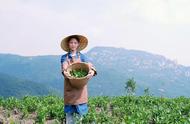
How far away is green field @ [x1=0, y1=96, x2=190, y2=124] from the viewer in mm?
10430

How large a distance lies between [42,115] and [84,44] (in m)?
4.12

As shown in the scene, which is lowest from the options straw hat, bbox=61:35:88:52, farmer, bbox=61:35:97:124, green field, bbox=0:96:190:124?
green field, bbox=0:96:190:124

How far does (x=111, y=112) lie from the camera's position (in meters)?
14.1

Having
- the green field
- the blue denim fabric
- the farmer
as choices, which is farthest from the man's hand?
the green field

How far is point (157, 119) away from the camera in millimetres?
10406

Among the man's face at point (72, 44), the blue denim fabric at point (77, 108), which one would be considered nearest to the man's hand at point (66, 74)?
the man's face at point (72, 44)

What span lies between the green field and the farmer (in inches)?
34.4

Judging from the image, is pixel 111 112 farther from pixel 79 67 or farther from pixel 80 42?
pixel 79 67

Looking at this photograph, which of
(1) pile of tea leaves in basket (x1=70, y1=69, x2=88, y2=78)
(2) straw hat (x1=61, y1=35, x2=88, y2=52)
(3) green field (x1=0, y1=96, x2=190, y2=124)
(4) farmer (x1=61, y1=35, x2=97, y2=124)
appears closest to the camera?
(1) pile of tea leaves in basket (x1=70, y1=69, x2=88, y2=78)

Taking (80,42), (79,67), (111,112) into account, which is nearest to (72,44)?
(80,42)

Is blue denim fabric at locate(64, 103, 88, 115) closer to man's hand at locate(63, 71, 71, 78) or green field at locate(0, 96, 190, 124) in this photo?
man's hand at locate(63, 71, 71, 78)

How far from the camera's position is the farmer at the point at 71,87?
8359mm

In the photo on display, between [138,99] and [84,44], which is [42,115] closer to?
[84,44]

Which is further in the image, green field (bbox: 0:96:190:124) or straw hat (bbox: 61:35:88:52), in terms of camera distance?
green field (bbox: 0:96:190:124)
